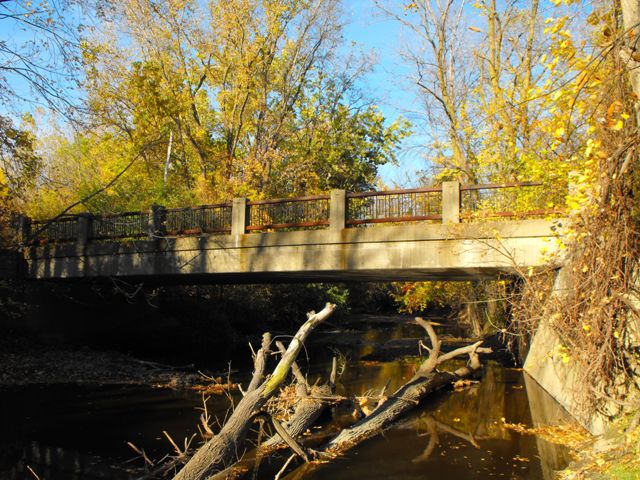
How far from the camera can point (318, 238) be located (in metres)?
15.6

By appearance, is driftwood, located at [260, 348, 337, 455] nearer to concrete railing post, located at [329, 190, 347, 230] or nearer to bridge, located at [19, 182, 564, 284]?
bridge, located at [19, 182, 564, 284]

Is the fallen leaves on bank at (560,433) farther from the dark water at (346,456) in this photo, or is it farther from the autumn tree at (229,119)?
the autumn tree at (229,119)

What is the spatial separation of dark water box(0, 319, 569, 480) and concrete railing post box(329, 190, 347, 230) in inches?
164

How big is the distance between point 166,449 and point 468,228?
8.18 meters

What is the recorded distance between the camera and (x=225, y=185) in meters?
28.3

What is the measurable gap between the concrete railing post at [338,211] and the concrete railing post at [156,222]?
19.2ft

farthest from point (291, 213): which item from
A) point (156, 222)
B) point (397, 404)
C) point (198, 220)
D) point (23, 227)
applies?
point (23, 227)

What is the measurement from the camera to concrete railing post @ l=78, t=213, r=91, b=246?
19656 millimetres

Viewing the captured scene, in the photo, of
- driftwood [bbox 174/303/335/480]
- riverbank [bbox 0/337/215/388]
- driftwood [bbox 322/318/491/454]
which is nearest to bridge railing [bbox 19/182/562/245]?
driftwood [bbox 322/318/491/454]

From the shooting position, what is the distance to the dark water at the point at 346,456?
336 inches

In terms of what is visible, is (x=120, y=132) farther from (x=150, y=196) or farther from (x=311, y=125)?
(x=311, y=125)

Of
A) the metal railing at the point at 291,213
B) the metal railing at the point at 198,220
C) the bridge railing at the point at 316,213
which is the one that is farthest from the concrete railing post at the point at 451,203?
the metal railing at the point at 198,220

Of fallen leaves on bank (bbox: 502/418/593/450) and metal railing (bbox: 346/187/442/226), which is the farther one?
metal railing (bbox: 346/187/442/226)

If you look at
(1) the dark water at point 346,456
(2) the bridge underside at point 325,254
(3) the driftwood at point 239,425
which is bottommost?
(1) the dark water at point 346,456
